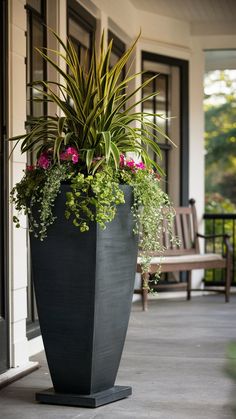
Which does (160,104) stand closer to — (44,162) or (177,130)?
(177,130)

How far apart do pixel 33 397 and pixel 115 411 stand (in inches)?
18.3

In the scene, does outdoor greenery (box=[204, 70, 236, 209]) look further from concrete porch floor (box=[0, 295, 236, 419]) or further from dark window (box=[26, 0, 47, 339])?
dark window (box=[26, 0, 47, 339])

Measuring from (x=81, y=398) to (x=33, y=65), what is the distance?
227cm

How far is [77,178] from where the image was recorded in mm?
3062

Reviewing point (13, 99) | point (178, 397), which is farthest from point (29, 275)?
point (178, 397)

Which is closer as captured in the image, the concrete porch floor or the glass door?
the concrete porch floor

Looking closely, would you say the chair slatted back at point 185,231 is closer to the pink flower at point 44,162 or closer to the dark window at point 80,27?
the dark window at point 80,27

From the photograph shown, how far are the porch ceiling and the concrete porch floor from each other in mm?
3015

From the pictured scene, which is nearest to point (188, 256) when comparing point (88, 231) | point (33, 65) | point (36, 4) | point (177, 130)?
point (177, 130)

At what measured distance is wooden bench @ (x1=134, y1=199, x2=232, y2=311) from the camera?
669 centimetres

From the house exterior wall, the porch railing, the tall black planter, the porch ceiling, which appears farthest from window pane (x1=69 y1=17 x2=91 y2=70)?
the porch railing

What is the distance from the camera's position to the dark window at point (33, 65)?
451 cm

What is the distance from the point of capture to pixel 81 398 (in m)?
3.19

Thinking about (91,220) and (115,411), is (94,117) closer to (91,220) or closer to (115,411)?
(91,220)
